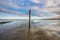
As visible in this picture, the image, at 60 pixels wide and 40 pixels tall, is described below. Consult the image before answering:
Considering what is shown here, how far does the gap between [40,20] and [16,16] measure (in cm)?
40

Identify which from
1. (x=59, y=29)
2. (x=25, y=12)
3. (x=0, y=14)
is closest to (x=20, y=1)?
(x=25, y=12)

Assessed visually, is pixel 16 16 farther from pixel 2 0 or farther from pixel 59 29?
pixel 59 29

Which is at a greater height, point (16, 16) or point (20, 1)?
point (20, 1)

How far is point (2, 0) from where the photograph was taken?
207cm

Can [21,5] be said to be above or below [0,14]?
above

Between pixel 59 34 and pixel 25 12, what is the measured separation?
0.65 metres

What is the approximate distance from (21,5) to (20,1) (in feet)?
0.22

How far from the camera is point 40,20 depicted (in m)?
2.05

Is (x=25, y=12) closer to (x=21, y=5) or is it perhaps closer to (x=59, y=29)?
(x=21, y=5)

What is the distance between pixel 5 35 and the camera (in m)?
1.96

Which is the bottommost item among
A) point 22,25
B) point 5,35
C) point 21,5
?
point 5,35

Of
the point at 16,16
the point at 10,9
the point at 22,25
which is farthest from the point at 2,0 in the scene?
the point at 22,25

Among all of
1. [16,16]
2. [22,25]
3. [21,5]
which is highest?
[21,5]

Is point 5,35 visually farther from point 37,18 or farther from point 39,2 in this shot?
point 39,2
